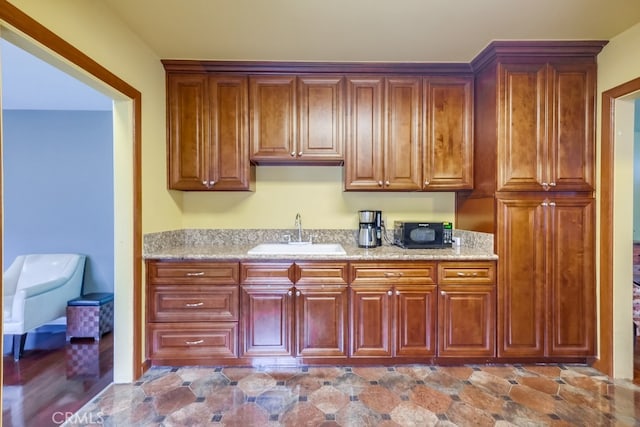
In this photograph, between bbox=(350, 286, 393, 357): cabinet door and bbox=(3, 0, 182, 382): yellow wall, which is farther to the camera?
bbox=(350, 286, 393, 357): cabinet door

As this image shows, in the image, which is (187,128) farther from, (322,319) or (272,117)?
(322,319)

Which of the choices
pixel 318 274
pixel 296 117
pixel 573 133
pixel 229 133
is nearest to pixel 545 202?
pixel 573 133

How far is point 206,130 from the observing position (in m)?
2.63

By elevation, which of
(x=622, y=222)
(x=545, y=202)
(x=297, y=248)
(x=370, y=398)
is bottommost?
(x=370, y=398)

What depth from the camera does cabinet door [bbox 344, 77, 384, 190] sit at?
264cm

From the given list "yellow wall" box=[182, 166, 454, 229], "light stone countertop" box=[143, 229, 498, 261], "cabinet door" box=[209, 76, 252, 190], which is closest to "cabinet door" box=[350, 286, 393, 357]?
"light stone countertop" box=[143, 229, 498, 261]

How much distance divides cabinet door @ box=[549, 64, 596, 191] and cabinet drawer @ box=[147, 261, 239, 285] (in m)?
2.57

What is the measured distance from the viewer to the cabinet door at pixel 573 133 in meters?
2.33

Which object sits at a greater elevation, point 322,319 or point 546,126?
point 546,126

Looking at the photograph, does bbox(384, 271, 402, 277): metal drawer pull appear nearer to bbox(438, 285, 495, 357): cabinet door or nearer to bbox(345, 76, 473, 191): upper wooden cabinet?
bbox(438, 285, 495, 357): cabinet door

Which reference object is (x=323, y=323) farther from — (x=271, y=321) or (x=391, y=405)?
(x=391, y=405)

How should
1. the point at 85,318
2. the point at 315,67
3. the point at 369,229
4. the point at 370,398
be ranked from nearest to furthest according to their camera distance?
the point at 370,398 < the point at 315,67 < the point at 369,229 < the point at 85,318

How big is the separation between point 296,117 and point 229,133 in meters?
0.60

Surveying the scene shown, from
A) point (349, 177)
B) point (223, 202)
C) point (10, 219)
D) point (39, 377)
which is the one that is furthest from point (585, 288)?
point (10, 219)
